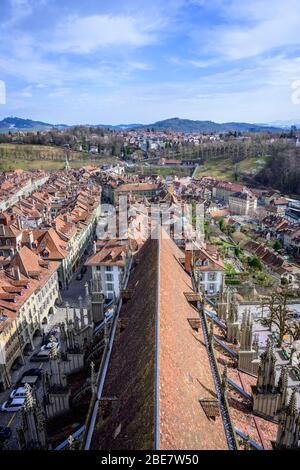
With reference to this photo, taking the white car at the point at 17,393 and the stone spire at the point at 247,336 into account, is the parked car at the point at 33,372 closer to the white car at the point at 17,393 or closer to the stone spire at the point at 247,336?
the white car at the point at 17,393

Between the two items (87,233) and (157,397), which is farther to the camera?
(87,233)

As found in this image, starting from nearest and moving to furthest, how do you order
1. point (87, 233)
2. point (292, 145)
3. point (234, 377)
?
point (234, 377), point (87, 233), point (292, 145)

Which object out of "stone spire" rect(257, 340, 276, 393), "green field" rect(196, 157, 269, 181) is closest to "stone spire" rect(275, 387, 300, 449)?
"stone spire" rect(257, 340, 276, 393)

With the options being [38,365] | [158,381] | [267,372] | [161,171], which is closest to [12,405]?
[38,365]

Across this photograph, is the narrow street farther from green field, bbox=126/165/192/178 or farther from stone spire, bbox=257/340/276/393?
green field, bbox=126/165/192/178

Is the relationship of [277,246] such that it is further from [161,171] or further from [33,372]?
[161,171]
